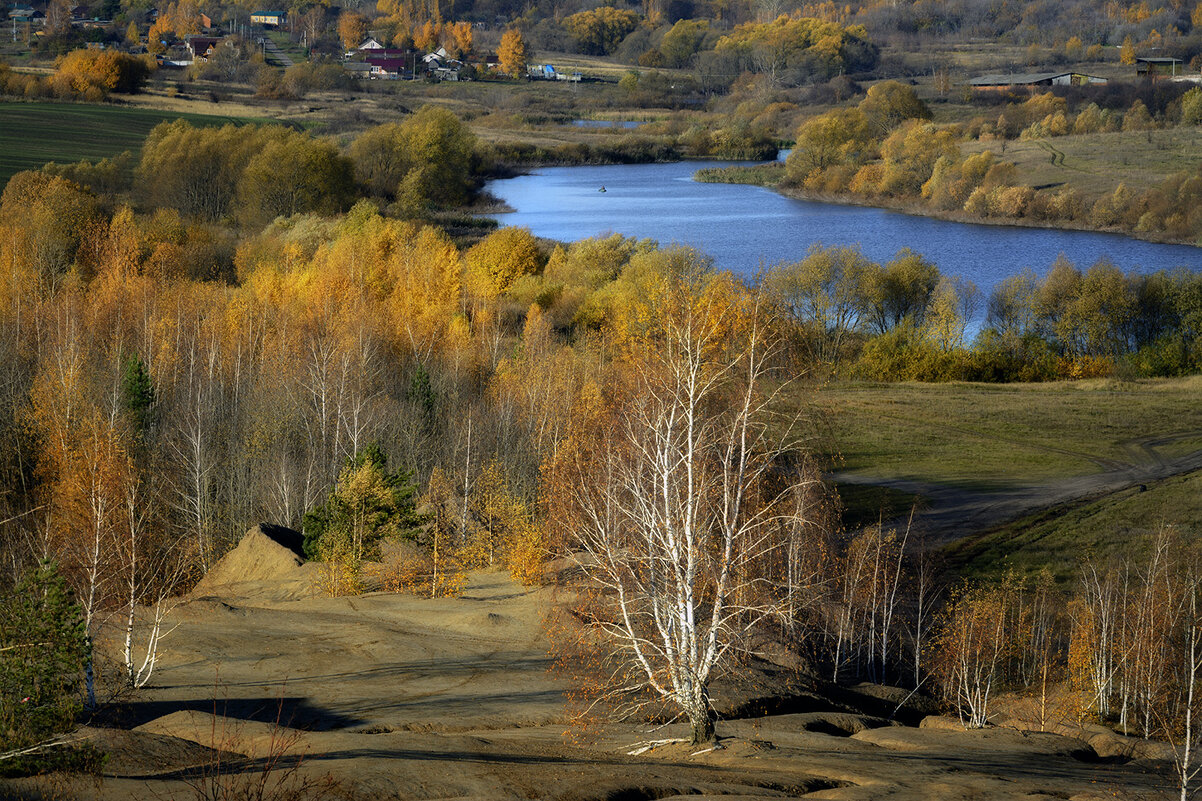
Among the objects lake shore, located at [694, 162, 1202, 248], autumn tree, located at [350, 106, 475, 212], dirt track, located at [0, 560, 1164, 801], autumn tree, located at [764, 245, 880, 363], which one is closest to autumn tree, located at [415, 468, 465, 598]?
dirt track, located at [0, 560, 1164, 801]

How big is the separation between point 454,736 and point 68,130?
100m

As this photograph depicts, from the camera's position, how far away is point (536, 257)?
73938 millimetres

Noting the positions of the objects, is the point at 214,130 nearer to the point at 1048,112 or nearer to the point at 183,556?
the point at 183,556

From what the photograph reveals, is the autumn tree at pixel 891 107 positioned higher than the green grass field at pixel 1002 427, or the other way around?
the autumn tree at pixel 891 107

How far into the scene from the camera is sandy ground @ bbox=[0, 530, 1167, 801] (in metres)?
14.8

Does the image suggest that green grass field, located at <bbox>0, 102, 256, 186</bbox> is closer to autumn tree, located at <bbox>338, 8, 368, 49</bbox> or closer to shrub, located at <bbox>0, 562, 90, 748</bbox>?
autumn tree, located at <bbox>338, 8, 368, 49</bbox>

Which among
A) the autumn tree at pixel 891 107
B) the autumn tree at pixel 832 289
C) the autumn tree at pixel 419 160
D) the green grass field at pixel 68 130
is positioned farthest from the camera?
the autumn tree at pixel 891 107

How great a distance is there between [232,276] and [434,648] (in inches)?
2211

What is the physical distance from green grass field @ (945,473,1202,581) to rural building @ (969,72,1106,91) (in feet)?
451

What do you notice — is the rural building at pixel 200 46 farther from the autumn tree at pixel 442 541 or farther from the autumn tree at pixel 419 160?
the autumn tree at pixel 442 541

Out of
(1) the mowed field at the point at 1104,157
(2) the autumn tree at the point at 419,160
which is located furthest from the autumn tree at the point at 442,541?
(1) the mowed field at the point at 1104,157

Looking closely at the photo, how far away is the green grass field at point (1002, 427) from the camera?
49031 mm

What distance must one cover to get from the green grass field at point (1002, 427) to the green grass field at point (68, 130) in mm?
62113

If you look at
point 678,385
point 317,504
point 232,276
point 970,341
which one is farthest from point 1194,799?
point 232,276
